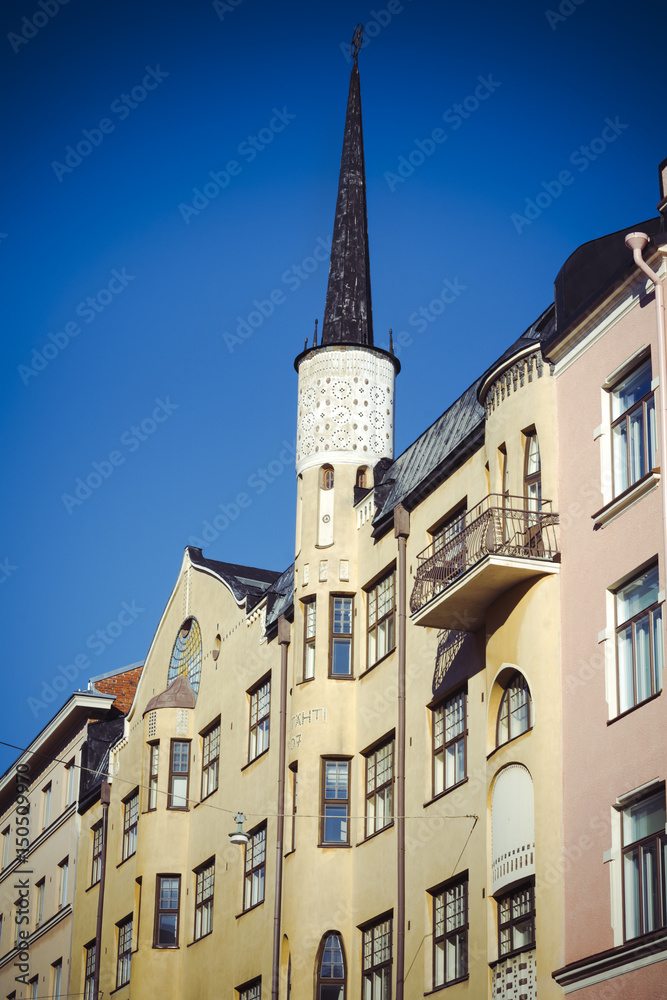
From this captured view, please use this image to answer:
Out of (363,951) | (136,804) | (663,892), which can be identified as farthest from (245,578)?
(663,892)

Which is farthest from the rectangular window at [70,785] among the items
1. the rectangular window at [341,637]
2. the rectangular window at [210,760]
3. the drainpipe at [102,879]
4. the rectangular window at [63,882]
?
the rectangular window at [341,637]

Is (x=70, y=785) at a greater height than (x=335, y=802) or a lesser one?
greater

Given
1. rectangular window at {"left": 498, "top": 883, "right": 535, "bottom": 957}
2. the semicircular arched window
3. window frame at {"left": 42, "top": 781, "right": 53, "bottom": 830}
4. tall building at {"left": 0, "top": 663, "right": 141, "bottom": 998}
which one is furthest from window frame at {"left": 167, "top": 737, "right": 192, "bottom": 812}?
rectangular window at {"left": 498, "top": 883, "right": 535, "bottom": 957}

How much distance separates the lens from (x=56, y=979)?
4684 cm

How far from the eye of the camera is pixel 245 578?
41438mm

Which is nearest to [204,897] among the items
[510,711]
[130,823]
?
[130,823]

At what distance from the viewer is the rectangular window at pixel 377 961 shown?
28.3m

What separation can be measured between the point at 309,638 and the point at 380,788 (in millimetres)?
4006

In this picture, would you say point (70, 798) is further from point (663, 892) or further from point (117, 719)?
point (663, 892)

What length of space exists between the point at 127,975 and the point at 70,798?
9.76 m

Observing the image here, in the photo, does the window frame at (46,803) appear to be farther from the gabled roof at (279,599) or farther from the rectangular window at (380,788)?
the rectangular window at (380,788)

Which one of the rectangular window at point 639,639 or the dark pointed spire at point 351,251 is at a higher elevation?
the dark pointed spire at point 351,251

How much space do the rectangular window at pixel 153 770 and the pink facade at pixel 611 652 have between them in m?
18.6

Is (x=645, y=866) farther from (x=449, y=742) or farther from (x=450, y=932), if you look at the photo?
(x=449, y=742)
